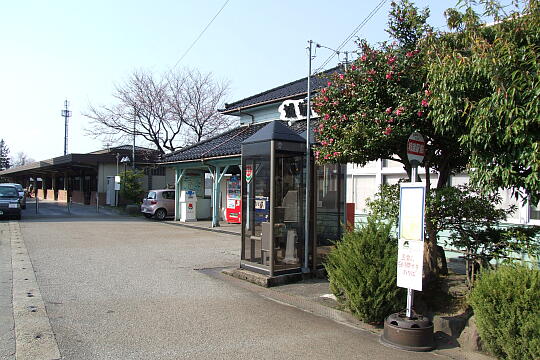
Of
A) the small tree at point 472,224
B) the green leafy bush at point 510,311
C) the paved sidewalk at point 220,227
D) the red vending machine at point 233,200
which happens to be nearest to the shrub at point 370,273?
the small tree at point 472,224

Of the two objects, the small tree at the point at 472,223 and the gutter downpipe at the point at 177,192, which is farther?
the gutter downpipe at the point at 177,192

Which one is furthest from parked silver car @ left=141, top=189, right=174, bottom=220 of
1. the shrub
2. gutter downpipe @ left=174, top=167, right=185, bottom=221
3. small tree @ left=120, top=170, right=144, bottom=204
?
the shrub

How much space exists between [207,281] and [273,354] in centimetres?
383

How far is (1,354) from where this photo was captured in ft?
15.2

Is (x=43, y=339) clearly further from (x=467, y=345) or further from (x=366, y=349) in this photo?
(x=467, y=345)

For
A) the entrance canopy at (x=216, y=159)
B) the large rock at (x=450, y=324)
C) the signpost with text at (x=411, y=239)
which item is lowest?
the large rock at (x=450, y=324)

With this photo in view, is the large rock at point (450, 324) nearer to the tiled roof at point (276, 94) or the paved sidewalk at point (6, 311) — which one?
the paved sidewalk at point (6, 311)

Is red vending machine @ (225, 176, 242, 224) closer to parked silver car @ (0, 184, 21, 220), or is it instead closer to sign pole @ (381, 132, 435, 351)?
parked silver car @ (0, 184, 21, 220)

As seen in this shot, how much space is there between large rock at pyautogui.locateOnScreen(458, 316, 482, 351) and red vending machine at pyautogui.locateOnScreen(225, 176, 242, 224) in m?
15.2

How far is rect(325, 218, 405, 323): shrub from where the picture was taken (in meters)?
5.76

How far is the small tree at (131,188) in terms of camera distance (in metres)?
28.9

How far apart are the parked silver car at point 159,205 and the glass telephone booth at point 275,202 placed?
15.1 m

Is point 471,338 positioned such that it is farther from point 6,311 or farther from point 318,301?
point 6,311

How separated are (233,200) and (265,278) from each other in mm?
12511
